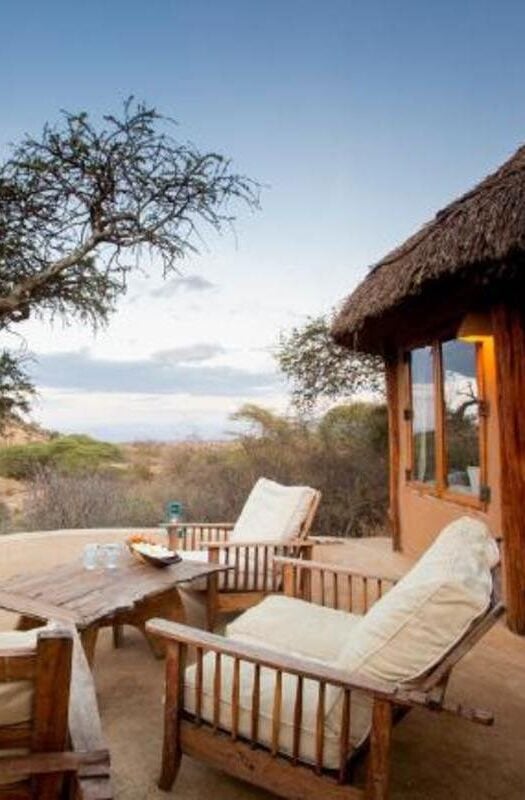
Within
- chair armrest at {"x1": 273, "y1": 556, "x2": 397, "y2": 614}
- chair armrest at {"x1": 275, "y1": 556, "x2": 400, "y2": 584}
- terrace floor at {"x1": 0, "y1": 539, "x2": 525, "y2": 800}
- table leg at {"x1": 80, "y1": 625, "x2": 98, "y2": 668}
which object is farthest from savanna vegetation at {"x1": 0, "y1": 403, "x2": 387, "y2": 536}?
table leg at {"x1": 80, "y1": 625, "x2": 98, "y2": 668}

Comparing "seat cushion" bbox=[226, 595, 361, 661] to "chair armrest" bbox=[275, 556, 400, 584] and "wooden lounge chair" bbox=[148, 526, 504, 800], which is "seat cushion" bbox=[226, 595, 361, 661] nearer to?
"chair armrest" bbox=[275, 556, 400, 584]

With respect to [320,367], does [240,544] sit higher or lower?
lower

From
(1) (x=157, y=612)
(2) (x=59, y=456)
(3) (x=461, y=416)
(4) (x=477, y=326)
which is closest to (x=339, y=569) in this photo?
(1) (x=157, y=612)

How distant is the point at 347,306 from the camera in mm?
6219

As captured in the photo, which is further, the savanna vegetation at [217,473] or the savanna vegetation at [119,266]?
the savanna vegetation at [217,473]

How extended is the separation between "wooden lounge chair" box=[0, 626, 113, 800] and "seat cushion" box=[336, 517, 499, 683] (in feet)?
2.79

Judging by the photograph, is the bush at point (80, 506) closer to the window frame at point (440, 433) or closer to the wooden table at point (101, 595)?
the window frame at point (440, 433)

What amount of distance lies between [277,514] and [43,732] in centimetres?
308

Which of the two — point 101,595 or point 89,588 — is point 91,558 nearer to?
point 89,588

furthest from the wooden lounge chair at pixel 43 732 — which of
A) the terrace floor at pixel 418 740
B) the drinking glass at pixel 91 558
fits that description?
the drinking glass at pixel 91 558

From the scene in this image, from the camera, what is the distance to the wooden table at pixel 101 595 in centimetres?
280

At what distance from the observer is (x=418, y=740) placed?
2.58 meters

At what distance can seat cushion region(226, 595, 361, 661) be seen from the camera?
2490 millimetres

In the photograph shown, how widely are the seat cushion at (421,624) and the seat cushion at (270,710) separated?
174 mm
